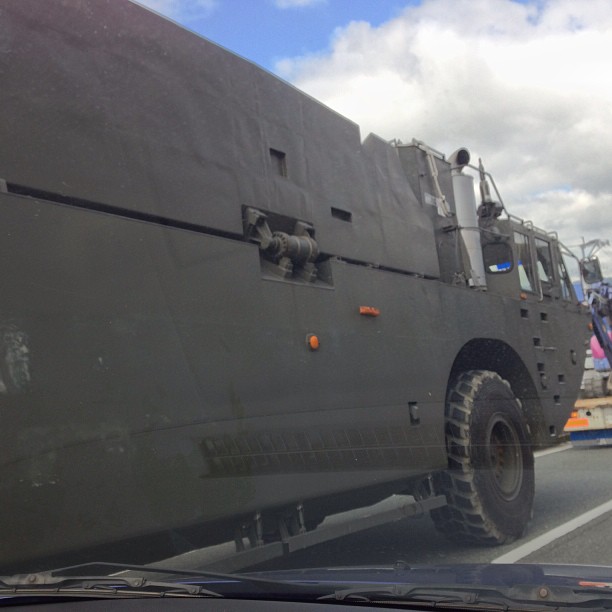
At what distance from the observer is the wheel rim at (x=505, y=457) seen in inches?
239

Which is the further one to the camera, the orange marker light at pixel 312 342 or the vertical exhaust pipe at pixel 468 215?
the vertical exhaust pipe at pixel 468 215

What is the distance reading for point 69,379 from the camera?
3.07 m

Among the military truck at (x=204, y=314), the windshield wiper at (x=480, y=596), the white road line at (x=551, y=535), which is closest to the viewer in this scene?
the windshield wiper at (x=480, y=596)

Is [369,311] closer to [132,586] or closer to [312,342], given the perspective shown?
[312,342]

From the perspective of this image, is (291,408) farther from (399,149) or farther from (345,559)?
(399,149)

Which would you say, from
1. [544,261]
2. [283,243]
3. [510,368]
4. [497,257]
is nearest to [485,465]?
[510,368]

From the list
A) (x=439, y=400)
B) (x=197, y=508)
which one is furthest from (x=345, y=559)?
(x=197, y=508)

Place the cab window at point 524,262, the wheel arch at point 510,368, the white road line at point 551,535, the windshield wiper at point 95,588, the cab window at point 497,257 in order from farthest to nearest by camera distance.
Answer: the cab window at point 524,262 → the cab window at point 497,257 → the wheel arch at point 510,368 → the white road line at point 551,535 → the windshield wiper at point 95,588

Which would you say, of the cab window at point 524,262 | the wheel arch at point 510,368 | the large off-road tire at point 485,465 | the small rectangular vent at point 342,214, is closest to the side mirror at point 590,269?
the cab window at point 524,262

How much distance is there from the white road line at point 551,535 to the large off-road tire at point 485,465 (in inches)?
7.0

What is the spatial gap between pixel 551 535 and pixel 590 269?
3727 millimetres

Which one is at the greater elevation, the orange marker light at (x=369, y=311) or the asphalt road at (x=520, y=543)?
the orange marker light at (x=369, y=311)

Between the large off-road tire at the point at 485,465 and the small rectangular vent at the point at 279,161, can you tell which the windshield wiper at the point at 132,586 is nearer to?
the small rectangular vent at the point at 279,161

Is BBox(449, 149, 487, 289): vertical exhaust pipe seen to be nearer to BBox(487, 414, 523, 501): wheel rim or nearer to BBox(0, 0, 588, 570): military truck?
BBox(0, 0, 588, 570): military truck
